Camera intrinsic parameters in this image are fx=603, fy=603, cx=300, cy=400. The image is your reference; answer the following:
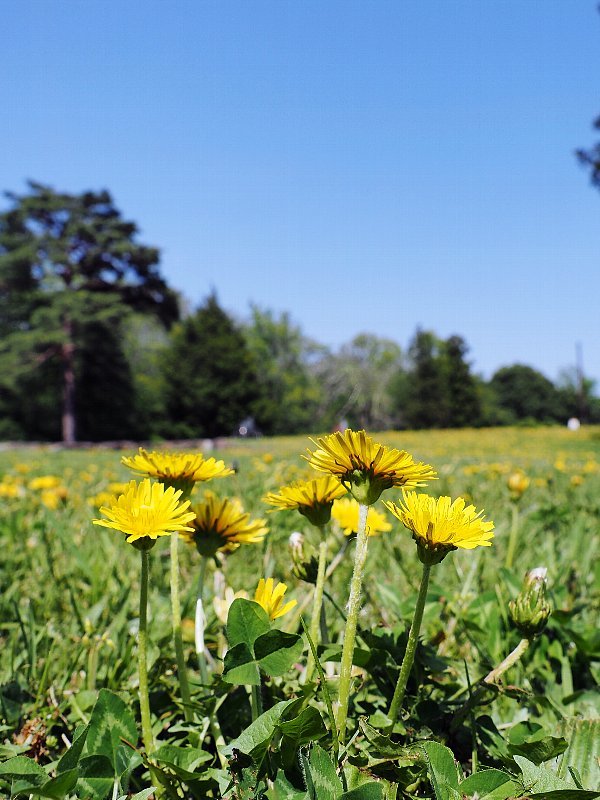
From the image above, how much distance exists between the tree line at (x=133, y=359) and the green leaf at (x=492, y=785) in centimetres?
2103

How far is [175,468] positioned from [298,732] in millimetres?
309

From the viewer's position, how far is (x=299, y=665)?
0.88 meters

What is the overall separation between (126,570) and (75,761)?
981 mm

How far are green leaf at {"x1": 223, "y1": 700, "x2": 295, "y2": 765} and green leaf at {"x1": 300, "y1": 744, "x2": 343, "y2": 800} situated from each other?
6cm

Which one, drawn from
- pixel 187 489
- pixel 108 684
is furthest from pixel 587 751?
pixel 108 684

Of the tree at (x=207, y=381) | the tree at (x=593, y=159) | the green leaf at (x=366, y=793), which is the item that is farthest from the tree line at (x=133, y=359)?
the green leaf at (x=366, y=793)

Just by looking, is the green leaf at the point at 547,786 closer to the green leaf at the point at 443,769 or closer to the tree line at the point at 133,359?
the green leaf at the point at 443,769

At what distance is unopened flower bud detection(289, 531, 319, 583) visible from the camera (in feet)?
2.56

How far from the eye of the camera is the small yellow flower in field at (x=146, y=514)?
0.59 meters

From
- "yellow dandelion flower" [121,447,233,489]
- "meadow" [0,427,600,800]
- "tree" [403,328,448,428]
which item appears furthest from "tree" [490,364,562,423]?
"yellow dandelion flower" [121,447,233,489]

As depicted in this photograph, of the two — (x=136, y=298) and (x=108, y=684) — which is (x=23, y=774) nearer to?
(x=108, y=684)

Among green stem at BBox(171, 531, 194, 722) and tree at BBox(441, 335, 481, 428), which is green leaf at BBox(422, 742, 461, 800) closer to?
green stem at BBox(171, 531, 194, 722)

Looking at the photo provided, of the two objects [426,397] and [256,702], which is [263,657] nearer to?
[256,702]

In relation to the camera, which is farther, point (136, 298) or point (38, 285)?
point (136, 298)
